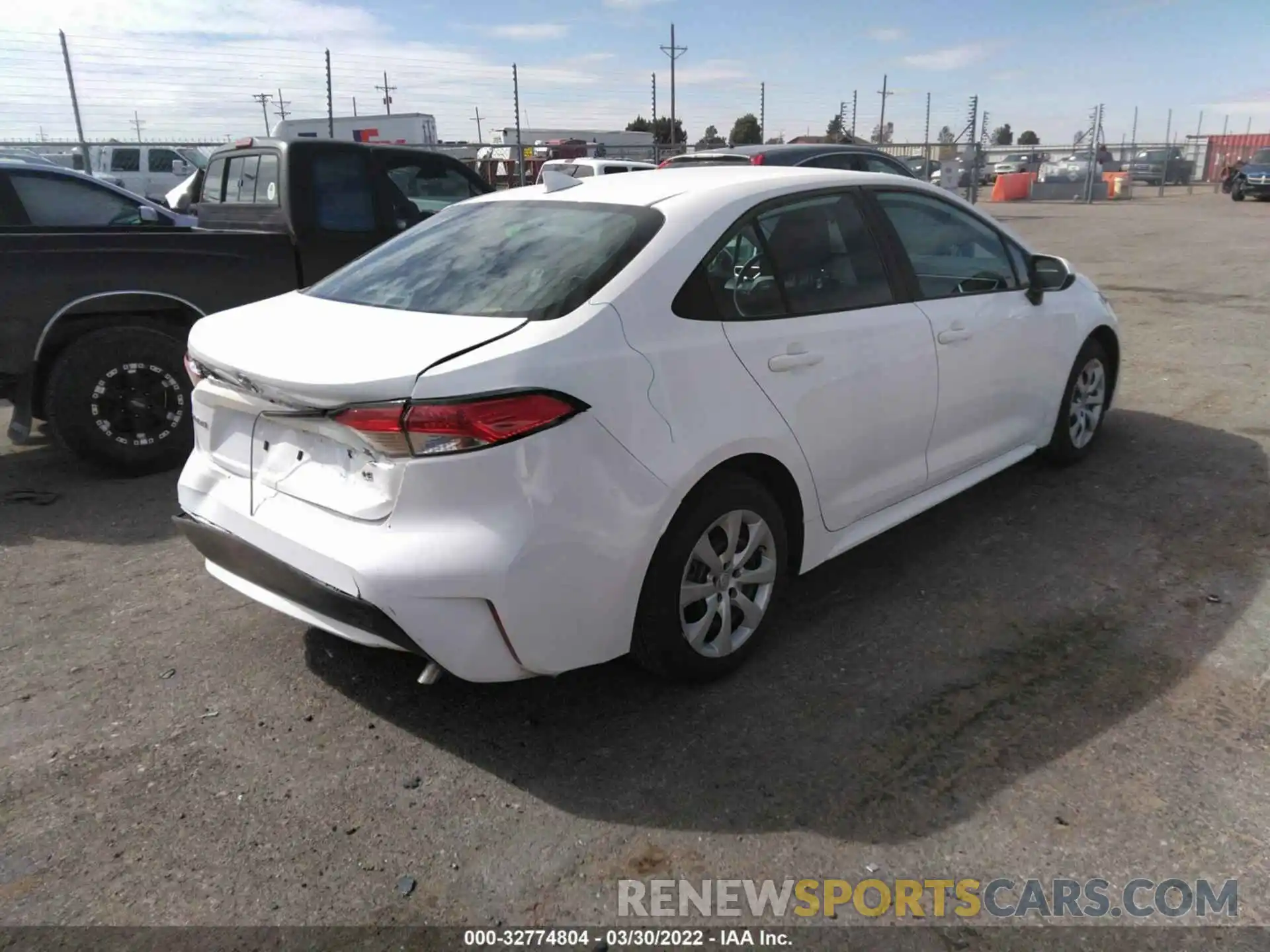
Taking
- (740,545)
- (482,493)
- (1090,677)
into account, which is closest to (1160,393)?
(1090,677)

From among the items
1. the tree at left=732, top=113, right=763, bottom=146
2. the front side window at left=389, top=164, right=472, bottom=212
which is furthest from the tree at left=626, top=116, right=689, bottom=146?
the front side window at left=389, top=164, right=472, bottom=212

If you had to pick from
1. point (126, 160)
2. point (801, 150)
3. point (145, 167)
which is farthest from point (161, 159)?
point (801, 150)

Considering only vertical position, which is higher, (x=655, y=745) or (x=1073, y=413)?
(x=1073, y=413)

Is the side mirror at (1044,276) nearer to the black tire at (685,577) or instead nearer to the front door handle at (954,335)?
the front door handle at (954,335)

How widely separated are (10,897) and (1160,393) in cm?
724

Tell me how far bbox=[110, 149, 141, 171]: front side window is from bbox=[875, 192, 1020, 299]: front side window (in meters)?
23.0

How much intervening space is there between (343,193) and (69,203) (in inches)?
90.4

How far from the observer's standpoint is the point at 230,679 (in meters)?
3.44

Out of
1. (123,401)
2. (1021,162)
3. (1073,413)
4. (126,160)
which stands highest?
(126,160)

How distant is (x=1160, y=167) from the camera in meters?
37.6

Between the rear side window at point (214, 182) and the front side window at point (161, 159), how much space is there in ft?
57.7

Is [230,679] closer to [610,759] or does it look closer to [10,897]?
[10,897]

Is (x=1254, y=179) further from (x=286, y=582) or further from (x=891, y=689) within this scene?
(x=286, y=582)

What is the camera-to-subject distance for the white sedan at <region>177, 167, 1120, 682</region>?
8.61 ft
